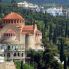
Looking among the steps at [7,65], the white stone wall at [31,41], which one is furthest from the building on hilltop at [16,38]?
the steps at [7,65]

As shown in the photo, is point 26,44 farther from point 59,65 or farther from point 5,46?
point 59,65

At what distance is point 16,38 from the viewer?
5228 centimetres

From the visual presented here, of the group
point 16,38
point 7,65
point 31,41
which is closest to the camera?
point 7,65

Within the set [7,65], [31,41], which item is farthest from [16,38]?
[7,65]

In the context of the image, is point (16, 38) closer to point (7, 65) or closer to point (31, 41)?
point (31, 41)

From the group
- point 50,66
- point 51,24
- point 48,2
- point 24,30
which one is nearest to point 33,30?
point 24,30

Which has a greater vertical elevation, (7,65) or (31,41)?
(31,41)

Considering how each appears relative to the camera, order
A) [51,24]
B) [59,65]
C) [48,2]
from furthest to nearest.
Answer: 1. [48,2]
2. [51,24]
3. [59,65]

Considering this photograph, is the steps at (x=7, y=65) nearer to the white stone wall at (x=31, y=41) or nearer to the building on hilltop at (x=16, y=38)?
the building on hilltop at (x=16, y=38)

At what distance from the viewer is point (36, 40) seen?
54.5 m

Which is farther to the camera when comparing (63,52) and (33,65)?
(63,52)

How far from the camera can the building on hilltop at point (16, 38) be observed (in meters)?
50.8

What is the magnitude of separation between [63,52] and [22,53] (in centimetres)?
314

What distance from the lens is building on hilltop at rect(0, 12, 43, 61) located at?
5075 cm
